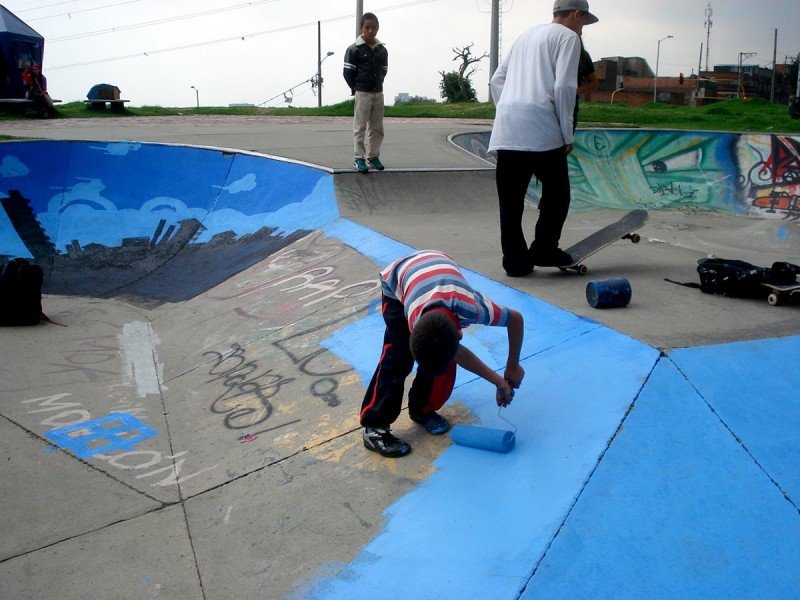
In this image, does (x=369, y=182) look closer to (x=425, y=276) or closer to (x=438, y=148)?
(x=438, y=148)

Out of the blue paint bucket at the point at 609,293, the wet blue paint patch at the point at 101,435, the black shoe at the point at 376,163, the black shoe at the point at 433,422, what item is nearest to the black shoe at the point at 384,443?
the black shoe at the point at 433,422

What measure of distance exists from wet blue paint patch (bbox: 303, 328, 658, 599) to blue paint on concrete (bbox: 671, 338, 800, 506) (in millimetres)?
263

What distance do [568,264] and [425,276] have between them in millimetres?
2321

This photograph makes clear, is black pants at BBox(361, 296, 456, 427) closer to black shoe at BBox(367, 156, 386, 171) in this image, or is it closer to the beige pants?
the beige pants

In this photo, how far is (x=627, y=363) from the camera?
141 inches

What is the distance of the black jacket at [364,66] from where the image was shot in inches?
315

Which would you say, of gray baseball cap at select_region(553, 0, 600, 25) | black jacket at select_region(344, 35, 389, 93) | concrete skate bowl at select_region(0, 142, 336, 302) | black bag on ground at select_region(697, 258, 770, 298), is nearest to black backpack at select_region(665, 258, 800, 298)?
black bag on ground at select_region(697, 258, 770, 298)

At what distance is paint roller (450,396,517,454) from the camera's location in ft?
11.0

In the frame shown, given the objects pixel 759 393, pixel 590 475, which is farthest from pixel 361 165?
pixel 590 475

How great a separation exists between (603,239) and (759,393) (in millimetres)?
2179

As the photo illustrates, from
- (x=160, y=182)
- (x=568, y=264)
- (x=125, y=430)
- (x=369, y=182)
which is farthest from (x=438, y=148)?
(x=125, y=430)

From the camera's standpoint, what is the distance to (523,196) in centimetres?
521

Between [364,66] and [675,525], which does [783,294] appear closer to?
[675,525]

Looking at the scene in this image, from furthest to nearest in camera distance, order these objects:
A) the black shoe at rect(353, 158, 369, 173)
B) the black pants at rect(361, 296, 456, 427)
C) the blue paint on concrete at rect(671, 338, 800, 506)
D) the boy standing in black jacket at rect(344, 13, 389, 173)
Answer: the black shoe at rect(353, 158, 369, 173)
the boy standing in black jacket at rect(344, 13, 389, 173)
the black pants at rect(361, 296, 456, 427)
the blue paint on concrete at rect(671, 338, 800, 506)
